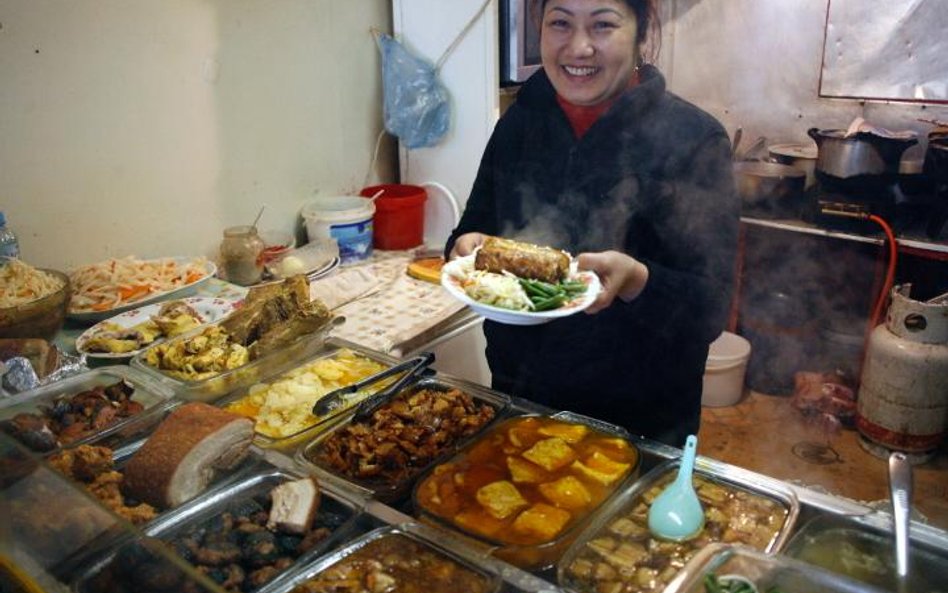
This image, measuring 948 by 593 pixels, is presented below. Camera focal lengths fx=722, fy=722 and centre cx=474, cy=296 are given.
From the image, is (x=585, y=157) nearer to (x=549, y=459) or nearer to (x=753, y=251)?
(x=549, y=459)

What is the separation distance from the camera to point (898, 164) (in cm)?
A: 401

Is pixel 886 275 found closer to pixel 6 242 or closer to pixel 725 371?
pixel 725 371

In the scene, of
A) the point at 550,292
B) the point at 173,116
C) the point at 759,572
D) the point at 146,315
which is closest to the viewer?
the point at 759,572

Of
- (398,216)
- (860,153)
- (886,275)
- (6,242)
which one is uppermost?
(860,153)

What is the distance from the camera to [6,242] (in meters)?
2.50

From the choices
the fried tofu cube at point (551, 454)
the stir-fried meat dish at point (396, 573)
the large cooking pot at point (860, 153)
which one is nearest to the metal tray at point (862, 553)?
the fried tofu cube at point (551, 454)

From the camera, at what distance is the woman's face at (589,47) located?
1.94 m

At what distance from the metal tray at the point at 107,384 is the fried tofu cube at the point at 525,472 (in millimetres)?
932

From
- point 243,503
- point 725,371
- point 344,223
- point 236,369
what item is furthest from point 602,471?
point 725,371

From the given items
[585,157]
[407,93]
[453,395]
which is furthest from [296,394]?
[407,93]

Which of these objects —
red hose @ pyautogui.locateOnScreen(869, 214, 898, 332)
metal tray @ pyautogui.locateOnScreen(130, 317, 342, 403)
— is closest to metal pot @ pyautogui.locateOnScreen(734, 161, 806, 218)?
red hose @ pyautogui.locateOnScreen(869, 214, 898, 332)

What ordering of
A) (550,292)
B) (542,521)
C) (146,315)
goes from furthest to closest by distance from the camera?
(146,315) < (550,292) < (542,521)

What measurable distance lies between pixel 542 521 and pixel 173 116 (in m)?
2.50

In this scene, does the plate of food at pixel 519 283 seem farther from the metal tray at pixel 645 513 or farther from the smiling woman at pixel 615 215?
the metal tray at pixel 645 513
